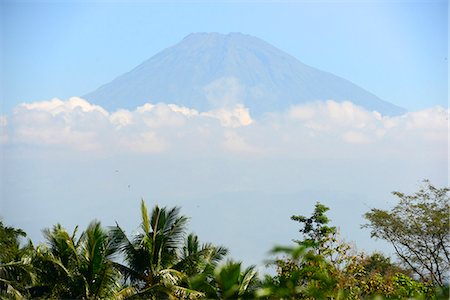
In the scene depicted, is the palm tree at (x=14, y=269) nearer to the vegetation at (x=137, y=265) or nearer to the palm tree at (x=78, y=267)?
the vegetation at (x=137, y=265)

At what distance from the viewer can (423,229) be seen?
20.9m

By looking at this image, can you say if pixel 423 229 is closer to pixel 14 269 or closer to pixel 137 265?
pixel 137 265

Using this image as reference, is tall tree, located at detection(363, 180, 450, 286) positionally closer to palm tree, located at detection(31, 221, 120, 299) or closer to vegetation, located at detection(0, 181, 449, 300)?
vegetation, located at detection(0, 181, 449, 300)

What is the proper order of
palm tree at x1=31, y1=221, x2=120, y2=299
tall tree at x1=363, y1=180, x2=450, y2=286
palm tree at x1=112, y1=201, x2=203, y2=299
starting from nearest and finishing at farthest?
palm tree at x1=31, y1=221, x2=120, y2=299 → palm tree at x1=112, y1=201, x2=203, y2=299 → tall tree at x1=363, y1=180, x2=450, y2=286

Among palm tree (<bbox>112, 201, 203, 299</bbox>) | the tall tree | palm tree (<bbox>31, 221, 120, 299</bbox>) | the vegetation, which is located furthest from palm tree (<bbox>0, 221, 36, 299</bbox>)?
the tall tree

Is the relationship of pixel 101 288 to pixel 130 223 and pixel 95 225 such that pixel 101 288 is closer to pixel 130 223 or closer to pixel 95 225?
pixel 95 225

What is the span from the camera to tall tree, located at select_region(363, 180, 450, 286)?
67.9ft

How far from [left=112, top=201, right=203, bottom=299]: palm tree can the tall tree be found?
8589 millimetres

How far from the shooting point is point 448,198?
20875mm

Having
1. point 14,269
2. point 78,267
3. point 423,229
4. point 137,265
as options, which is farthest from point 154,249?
point 423,229

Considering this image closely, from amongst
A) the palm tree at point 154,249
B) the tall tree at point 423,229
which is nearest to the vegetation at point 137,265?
the palm tree at point 154,249

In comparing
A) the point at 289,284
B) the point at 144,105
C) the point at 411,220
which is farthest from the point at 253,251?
the point at 289,284

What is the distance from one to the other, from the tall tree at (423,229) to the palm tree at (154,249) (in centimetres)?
859

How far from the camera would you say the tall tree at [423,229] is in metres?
20.7
